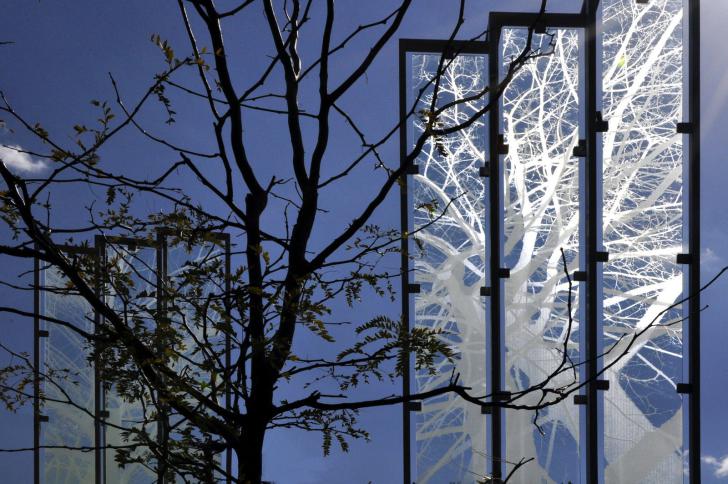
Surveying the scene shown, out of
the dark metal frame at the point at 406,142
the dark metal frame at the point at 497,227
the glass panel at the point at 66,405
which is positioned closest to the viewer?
the dark metal frame at the point at 497,227

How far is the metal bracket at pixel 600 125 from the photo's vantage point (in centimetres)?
448

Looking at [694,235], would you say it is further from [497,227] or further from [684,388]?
[497,227]

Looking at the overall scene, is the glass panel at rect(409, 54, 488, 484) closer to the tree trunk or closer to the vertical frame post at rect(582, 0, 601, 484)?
the vertical frame post at rect(582, 0, 601, 484)

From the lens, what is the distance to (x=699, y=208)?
170 inches

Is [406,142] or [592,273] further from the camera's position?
[406,142]

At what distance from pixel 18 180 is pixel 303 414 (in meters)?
0.75

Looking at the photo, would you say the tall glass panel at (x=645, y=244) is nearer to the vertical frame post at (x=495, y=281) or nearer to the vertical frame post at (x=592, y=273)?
the vertical frame post at (x=592, y=273)

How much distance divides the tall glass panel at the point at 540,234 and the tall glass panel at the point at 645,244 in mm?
237

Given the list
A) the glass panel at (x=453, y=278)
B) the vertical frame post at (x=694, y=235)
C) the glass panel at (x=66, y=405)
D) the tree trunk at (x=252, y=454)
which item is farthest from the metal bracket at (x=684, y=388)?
the glass panel at (x=66, y=405)

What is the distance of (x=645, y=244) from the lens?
442 centimetres

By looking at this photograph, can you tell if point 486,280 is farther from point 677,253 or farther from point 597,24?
point 597,24

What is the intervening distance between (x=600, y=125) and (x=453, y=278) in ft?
4.00

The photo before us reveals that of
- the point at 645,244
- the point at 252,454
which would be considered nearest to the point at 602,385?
the point at 645,244

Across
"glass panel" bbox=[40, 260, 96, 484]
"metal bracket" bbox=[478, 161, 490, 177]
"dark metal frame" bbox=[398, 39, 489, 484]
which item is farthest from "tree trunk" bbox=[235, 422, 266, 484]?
"glass panel" bbox=[40, 260, 96, 484]
